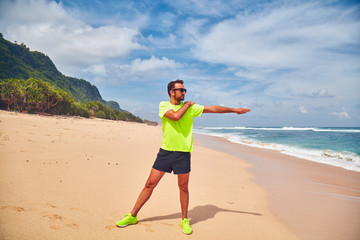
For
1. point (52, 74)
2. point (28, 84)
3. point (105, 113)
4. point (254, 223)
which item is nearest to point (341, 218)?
point (254, 223)

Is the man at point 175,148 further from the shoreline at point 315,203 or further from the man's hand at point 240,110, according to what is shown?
the shoreline at point 315,203

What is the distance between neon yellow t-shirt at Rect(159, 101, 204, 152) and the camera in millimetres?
3018

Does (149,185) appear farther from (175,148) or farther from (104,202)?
(104,202)

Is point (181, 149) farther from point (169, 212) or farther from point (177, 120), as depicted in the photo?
point (169, 212)

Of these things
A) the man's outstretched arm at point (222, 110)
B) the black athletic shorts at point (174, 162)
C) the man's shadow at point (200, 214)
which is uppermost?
the man's outstretched arm at point (222, 110)

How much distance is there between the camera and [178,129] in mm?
3051

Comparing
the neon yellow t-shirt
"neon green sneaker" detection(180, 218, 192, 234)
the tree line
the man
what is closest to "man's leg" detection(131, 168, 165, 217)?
the man

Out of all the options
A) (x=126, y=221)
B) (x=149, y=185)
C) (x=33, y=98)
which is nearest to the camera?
(x=126, y=221)

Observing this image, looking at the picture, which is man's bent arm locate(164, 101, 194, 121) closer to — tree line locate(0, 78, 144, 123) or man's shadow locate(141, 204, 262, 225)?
man's shadow locate(141, 204, 262, 225)

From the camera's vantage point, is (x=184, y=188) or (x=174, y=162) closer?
(x=174, y=162)

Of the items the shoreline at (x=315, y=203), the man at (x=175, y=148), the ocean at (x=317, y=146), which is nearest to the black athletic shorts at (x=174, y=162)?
the man at (x=175, y=148)

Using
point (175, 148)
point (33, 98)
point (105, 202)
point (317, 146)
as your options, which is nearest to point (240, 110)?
point (175, 148)

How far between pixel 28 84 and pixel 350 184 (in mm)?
29722

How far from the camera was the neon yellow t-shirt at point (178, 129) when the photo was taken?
3018 mm
